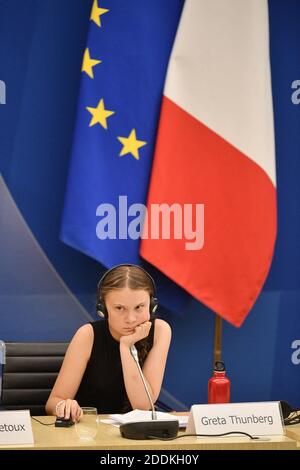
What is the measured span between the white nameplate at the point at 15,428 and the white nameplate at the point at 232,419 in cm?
49

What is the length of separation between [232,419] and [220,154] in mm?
1732

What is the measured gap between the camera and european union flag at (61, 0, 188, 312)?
393 cm

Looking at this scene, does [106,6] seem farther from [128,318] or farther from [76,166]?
[128,318]

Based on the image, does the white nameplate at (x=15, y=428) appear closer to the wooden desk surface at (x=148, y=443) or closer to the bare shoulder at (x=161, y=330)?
the wooden desk surface at (x=148, y=443)

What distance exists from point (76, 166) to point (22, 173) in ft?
1.03

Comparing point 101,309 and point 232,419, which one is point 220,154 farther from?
point 232,419

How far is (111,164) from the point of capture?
3996 millimetres

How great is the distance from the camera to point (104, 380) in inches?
129

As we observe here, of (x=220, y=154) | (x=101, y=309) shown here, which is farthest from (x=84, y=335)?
(x=220, y=154)

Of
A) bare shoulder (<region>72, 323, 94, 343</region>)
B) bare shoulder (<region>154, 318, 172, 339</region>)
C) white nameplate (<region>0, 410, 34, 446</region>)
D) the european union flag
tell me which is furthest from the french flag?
white nameplate (<region>0, 410, 34, 446</region>)

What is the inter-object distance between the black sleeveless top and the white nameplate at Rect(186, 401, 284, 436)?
28.5 inches

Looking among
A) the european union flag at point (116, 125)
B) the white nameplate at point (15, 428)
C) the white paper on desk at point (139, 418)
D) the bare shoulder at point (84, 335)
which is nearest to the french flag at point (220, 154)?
the european union flag at point (116, 125)

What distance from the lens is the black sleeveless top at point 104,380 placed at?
3277 millimetres
